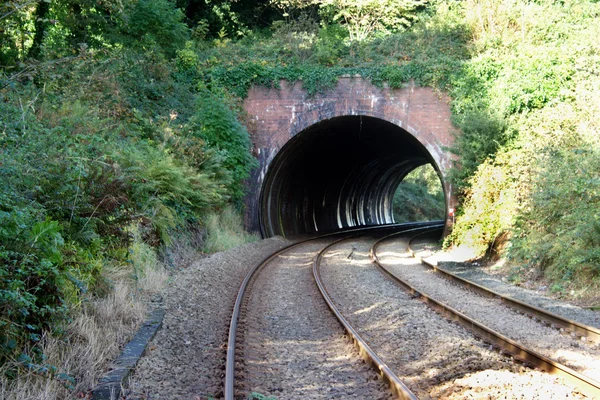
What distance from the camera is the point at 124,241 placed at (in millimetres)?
8148

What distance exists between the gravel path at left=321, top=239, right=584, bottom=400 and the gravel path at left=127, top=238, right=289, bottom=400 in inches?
67.0

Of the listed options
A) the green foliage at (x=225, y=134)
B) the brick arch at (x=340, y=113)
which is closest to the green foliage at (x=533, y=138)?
the brick arch at (x=340, y=113)

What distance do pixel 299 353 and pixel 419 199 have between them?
46819 mm

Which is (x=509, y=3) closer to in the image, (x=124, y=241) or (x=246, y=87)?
(x=246, y=87)

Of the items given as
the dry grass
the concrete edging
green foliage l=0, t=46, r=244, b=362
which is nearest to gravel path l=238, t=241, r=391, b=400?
the concrete edging

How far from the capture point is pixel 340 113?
18484 millimetres

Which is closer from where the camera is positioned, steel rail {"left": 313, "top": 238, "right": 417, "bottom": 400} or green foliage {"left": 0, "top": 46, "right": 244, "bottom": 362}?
steel rail {"left": 313, "top": 238, "right": 417, "bottom": 400}

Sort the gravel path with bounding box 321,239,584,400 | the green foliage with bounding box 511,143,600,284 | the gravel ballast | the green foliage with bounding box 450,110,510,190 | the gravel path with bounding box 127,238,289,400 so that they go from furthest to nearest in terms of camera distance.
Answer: the green foliage with bounding box 450,110,510,190, the green foliage with bounding box 511,143,600,284, the gravel ballast, the gravel path with bounding box 127,238,289,400, the gravel path with bounding box 321,239,584,400

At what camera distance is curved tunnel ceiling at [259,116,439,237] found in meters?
20.0

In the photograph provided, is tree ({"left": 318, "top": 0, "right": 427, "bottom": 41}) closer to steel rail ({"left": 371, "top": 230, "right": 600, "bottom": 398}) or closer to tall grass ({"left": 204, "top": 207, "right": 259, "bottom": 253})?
tall grass ({"left": 204, "top": 207, "right": 259, "bottom": 253})

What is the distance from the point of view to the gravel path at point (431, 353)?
4.63 m

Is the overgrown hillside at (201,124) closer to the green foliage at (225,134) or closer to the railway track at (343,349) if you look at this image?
the green foliage at (225,134)

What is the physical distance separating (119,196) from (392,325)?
396 cm

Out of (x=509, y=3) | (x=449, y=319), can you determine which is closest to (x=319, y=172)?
(x=509, y=3)
